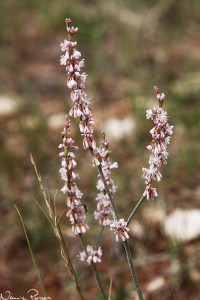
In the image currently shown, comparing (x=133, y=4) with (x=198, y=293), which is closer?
(x=198, y=293)

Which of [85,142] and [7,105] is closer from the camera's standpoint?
[85,142]

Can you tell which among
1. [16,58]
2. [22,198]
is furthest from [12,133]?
[16,58]

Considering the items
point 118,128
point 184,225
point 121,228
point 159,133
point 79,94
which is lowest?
point 121,228

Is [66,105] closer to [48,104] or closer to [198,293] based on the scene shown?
[48,104]

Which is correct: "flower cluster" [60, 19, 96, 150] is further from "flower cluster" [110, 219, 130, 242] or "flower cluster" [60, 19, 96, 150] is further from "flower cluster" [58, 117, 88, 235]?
"flower cluster" [110, 219, 130, 242]

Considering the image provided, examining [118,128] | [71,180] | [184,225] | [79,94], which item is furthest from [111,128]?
[79,94]

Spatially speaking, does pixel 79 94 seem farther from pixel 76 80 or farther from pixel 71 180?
pixel 71 180

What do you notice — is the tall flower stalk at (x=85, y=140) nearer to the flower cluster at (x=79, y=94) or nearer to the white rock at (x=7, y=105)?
the flower cluster at (x=79, y=94)

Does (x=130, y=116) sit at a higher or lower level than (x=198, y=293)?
higher
